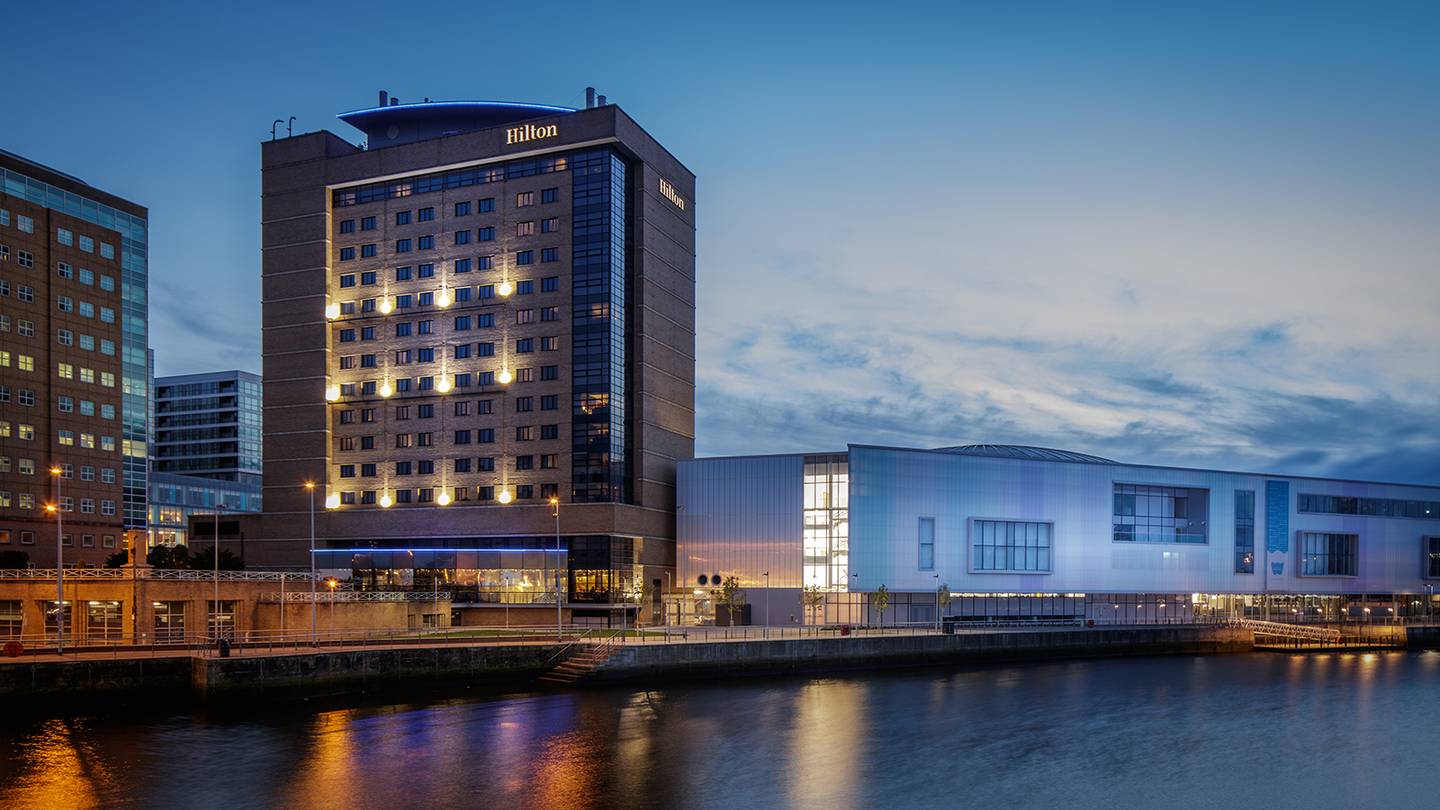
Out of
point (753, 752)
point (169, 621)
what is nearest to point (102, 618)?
point (169, 621)

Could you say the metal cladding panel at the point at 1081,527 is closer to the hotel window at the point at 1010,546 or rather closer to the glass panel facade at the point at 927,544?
the glass panel facade at the point at 927,544

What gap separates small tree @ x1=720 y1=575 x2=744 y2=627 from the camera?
114 metres

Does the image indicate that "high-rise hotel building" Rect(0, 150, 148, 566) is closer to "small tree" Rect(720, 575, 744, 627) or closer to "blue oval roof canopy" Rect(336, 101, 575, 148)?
"blue oval roof canopy" Rect(336, 101, 575, 148)

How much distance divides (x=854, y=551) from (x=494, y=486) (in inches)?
1538

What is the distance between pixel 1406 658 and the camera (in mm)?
113188

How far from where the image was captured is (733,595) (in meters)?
115

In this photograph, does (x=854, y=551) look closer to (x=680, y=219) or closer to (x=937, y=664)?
(x=937, y=664)

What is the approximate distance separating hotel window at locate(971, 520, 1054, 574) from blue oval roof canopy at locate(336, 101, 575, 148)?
6505cm

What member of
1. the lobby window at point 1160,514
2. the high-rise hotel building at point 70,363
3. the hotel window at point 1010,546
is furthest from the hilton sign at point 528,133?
the lobby window at point 1160,514

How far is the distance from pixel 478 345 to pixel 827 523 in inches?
1667

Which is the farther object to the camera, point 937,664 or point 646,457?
point 646,457

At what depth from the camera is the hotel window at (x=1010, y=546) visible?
118m

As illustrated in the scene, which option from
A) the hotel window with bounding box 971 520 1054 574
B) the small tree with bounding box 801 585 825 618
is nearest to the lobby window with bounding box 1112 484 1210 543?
the hotel window with bounding box 971 520 1054 574

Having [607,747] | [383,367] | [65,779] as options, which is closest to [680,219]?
[383,367]
